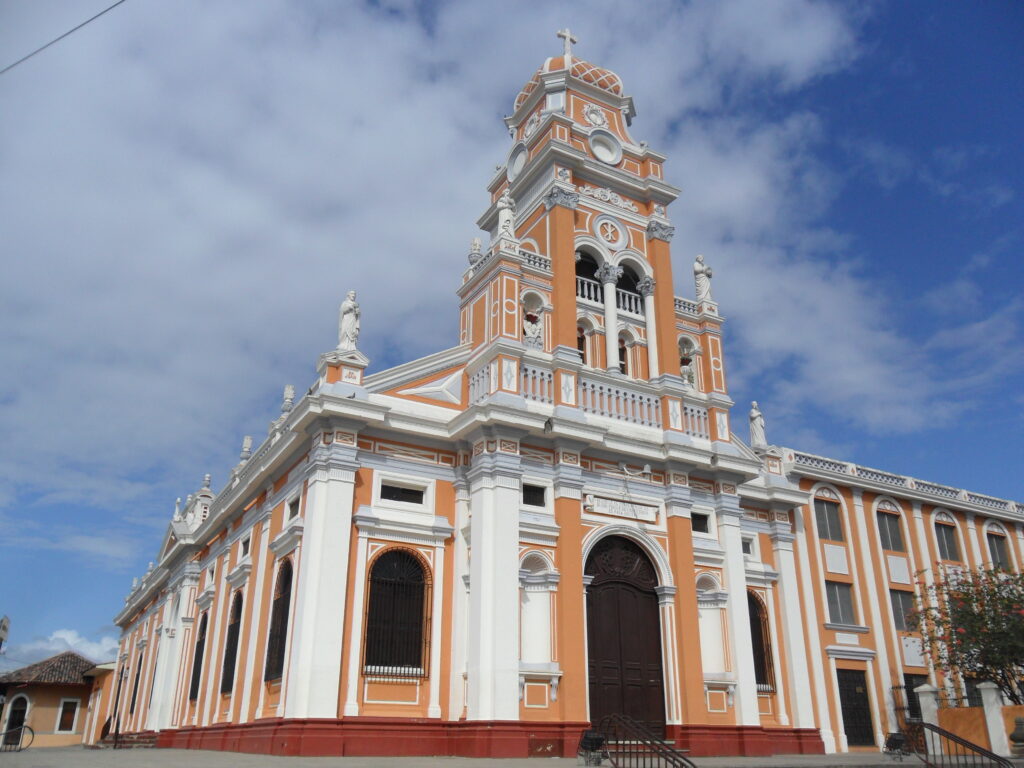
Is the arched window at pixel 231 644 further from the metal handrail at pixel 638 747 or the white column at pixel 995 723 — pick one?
the white column at pixel 995 723

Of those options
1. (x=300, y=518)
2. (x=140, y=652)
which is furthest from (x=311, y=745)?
(x=140, y=652)

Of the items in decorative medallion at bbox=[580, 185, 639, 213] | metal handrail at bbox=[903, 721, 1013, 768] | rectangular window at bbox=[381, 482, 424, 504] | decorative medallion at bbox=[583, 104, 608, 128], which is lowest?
metal handrail at bbox=[903, 721, 1013, 768]

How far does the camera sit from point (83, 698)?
2012 inches

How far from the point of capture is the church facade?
1838 centimetres

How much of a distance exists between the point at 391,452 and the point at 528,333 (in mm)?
5147

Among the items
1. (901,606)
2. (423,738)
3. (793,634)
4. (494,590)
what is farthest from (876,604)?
(423,738)

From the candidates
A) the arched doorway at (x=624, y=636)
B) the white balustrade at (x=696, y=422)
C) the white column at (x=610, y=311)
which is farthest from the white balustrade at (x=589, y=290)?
the arched doorway at (x=624, y=636)

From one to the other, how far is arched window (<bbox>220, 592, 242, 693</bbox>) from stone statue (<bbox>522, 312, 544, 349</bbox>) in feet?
36.0

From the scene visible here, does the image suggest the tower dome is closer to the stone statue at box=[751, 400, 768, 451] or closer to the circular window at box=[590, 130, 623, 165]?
the circular window at box=[590, 130, 623, 165]

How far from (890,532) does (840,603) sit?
13.3ft

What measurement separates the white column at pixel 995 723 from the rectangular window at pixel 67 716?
4850cm

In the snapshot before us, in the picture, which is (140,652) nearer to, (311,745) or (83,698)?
(83,698)

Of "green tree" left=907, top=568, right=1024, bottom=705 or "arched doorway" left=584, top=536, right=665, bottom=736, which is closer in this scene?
"arched doorway" left=584, top=536, right=665, bottom=736

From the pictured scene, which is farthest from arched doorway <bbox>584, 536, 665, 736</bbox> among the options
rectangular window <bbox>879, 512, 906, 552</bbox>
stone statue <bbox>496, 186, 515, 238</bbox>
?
rectangular window <bbox>879, 512, 906, 552</bbox>
